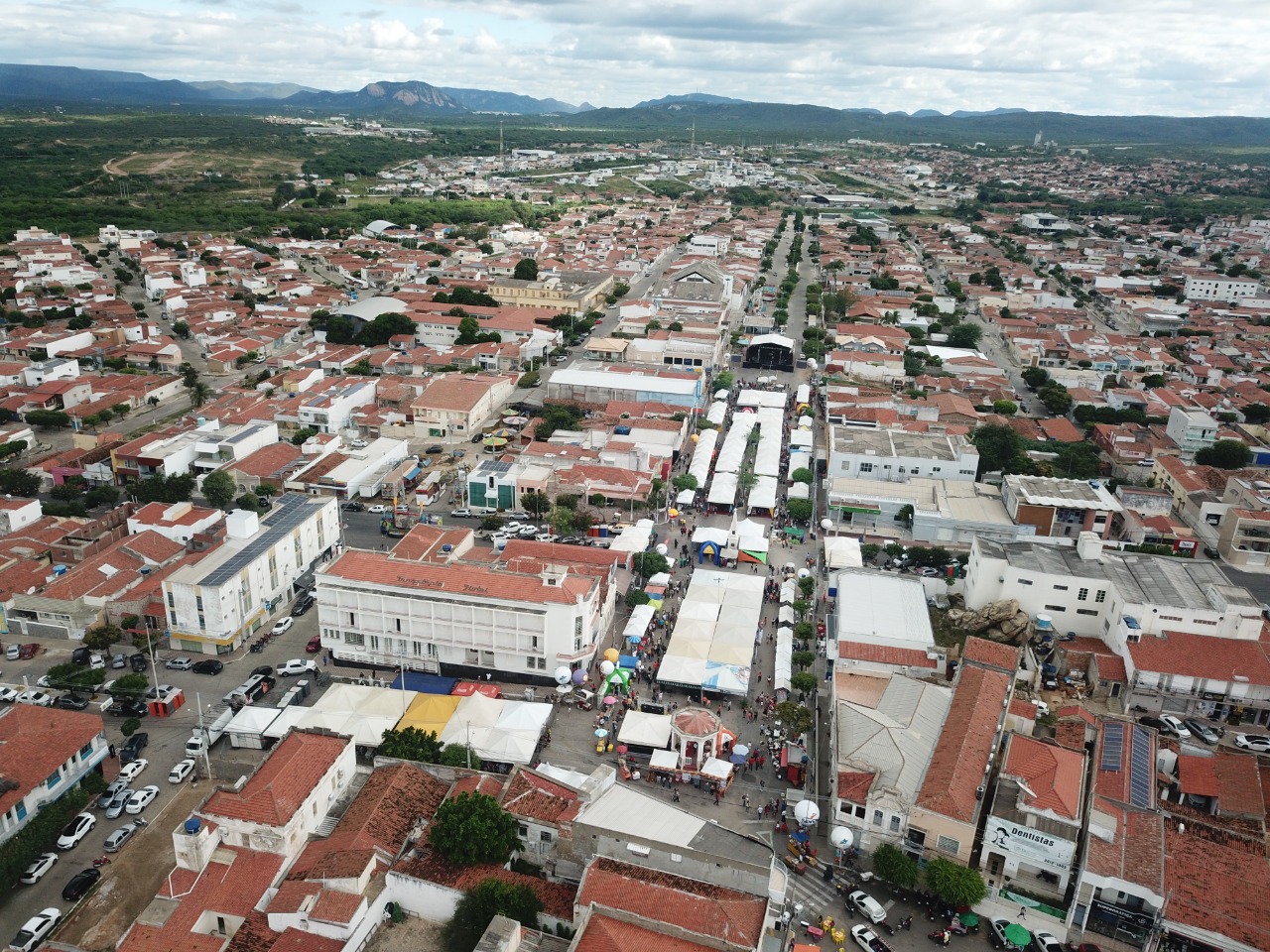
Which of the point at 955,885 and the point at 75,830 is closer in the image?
the point at 955,885

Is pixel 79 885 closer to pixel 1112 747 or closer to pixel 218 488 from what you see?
pixel 218 488

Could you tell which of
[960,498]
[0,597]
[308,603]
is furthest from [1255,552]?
[0,597]

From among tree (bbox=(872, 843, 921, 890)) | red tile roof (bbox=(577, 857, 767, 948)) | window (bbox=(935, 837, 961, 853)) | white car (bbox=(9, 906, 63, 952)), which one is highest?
red tile roof (bbox=(577, 857, 767, 948))

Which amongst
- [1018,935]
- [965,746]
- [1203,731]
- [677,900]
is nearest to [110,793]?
[677,900]

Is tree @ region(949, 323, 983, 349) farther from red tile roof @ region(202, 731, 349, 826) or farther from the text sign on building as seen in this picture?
red tile roof @ region(202, 731, 349, 826)

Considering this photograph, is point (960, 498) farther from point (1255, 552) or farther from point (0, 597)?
point (0, 597)

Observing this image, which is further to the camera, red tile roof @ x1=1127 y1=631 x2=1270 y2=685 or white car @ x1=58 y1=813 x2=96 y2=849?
red tile roof @ x1=1127 y1=631 x2=1270 y2=685

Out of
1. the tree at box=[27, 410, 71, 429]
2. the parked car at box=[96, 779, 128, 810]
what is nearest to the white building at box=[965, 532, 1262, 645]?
the parked car at box=[96, 779, 128, 810]
